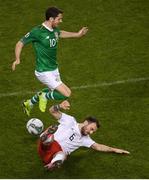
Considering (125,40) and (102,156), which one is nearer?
(102,156)

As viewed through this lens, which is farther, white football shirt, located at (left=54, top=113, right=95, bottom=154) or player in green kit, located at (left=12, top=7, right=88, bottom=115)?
player in green kit, located at (left=12, top=7, right=88, bottom=115)

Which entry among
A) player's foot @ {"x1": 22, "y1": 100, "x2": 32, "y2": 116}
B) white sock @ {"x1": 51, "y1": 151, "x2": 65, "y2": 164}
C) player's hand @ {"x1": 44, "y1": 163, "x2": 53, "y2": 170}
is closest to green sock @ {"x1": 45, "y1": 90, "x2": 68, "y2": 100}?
player's foot @ {"x1": 22, "y1": 100, "x2": 32, "y2": 116}

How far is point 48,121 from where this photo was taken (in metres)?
14.0

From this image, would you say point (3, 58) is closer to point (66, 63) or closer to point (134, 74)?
point (66, 63)

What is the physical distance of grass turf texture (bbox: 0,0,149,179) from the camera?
1259 cm

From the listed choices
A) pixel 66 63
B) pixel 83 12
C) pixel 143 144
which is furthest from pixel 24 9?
pixel 143 144

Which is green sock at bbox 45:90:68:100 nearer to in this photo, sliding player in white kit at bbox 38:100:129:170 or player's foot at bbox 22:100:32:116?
player's foot at bbox 22:100:32:116

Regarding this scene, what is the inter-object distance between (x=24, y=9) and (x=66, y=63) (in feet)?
11.5

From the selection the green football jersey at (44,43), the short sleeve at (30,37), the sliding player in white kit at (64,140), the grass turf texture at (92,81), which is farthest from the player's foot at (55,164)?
the short sleeve at (30,37)

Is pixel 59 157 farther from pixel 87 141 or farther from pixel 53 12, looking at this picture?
pixel 53 12

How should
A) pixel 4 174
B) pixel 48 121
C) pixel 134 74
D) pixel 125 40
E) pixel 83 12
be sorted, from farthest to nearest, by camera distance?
pixel 83 12, pixel 125 40, pixel 134 74, pixel 48 121, pixel 4 174

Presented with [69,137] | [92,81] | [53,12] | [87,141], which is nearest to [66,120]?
[69,137]

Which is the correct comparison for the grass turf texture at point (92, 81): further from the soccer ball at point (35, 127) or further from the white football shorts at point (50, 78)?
the white football shorts at point (50, 78)

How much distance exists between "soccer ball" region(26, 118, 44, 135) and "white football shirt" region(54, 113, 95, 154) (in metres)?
0.83
